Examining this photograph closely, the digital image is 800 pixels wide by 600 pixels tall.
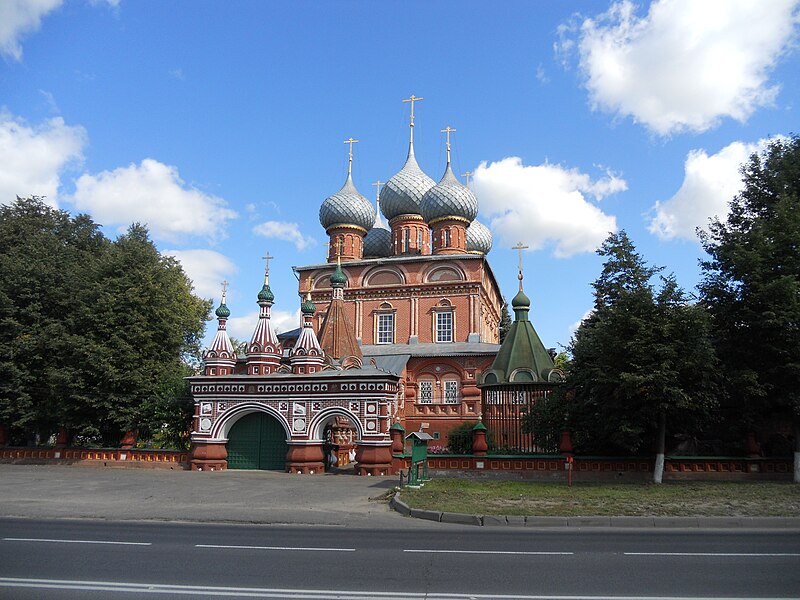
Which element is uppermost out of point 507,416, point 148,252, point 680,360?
point 148,252

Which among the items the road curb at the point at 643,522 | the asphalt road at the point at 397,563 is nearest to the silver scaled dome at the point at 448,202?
the road curb at the point at 643,522

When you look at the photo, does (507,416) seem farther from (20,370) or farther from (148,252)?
(20,370)

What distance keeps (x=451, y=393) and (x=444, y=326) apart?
433 centimetres

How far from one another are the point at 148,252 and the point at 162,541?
19.0 m

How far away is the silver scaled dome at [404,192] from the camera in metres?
39.7

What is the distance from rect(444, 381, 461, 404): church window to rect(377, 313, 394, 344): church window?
4.89 meters

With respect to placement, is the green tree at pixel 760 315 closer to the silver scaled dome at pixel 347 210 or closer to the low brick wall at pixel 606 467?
the low brick wall at pixel 606 467

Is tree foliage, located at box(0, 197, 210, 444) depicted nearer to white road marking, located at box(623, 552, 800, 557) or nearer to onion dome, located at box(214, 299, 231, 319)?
onion dome, located at box(214, 299, 231, 319)

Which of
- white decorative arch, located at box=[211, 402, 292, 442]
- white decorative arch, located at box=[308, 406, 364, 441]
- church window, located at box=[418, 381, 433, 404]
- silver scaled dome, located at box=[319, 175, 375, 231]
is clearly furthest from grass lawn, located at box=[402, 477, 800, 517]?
silver scaled dome, located at box=[319, 175, 375, 231]

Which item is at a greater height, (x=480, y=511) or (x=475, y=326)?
(x=475, y=326)

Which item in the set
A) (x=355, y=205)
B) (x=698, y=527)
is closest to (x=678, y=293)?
(x=698, y=527)

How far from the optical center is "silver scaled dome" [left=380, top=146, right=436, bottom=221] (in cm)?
3966

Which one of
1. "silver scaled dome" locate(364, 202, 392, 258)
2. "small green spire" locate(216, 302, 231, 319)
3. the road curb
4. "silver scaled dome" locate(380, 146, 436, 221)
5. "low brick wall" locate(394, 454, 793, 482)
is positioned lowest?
the road curb

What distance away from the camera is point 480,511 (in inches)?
429
